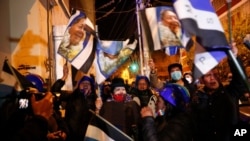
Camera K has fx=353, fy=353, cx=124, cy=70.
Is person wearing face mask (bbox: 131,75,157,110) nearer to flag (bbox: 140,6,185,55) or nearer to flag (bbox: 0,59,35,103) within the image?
flag (bbox: 140,6,185,55)

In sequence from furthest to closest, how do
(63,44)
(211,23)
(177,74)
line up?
(177,74) < (63,44) < (211,23)

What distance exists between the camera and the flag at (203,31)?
376 cm

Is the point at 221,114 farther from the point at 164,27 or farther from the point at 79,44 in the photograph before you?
the point at 79,44

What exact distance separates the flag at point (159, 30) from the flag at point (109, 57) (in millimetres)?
1054

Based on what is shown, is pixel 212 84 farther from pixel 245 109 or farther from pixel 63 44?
pixel 63 44

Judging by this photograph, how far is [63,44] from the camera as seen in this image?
5430 mm

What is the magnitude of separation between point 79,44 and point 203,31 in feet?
7.47

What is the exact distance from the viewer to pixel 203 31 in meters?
3.80

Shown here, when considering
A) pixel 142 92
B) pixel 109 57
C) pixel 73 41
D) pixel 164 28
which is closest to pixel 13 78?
pixel 73 41

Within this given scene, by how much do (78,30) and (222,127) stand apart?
262 cm

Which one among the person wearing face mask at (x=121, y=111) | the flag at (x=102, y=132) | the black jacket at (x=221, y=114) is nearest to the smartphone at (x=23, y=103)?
the flag at (x=102, y=132)

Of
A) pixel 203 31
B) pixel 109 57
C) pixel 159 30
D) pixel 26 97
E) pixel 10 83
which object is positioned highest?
pixel 159 30

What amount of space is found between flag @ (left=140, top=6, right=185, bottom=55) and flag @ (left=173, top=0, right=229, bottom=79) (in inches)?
18.2

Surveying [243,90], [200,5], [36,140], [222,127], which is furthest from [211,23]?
[36,140]
